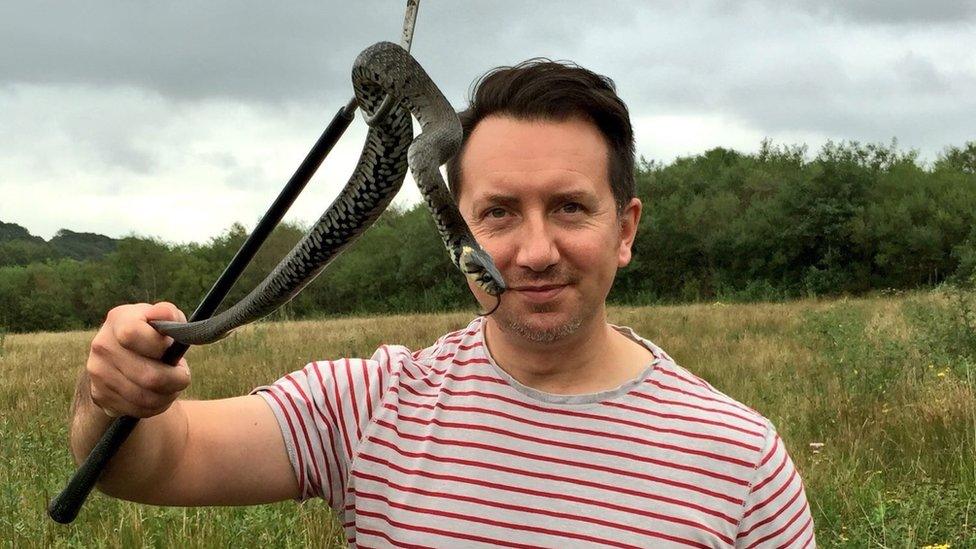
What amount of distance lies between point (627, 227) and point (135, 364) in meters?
1.53

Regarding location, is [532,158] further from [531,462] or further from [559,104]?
[531,462]

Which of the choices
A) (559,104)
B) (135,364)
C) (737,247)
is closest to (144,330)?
(135,364)

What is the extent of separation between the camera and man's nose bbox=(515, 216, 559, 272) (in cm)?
227

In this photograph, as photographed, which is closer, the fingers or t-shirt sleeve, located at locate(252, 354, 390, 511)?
the fingers

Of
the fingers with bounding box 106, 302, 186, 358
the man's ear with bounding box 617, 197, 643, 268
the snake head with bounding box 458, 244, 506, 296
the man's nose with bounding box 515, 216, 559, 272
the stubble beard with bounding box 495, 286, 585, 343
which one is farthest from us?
the man's ear with bounding box 617, 197, 643, 268

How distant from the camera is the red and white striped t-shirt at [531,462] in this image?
228 cm

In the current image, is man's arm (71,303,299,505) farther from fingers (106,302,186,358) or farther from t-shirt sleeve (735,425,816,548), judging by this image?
t-shirt sleeve (735,425,816,548)

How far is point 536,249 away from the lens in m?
2.27

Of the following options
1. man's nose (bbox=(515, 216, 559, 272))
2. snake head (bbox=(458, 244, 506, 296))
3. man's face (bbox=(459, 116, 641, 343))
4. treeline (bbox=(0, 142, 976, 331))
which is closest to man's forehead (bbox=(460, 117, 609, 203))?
man's face (bbox=(459, 116, 641, 343))

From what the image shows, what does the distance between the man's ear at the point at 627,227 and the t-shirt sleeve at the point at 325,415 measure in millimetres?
799

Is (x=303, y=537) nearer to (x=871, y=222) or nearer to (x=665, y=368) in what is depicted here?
(x=665, y=368)

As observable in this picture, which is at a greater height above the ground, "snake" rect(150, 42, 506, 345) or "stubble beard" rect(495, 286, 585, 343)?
"snake" rect(150, 42, 506, 345)

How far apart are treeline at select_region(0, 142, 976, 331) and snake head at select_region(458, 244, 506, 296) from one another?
44165 millimetres

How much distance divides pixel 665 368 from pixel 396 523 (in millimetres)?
886
